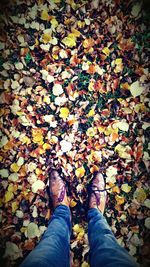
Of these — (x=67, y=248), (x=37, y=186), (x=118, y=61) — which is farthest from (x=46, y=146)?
(x=118, y=61)

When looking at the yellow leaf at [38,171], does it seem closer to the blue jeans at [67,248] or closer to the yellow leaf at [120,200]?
the blue jeans at [67,248]

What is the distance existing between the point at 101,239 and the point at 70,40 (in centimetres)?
130

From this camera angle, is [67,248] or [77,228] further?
[77,228]

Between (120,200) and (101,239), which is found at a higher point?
(120,200)

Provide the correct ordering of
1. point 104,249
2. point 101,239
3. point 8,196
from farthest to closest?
point 8,196, point 101,239, point 104,249

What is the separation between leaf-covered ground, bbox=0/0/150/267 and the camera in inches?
64.2

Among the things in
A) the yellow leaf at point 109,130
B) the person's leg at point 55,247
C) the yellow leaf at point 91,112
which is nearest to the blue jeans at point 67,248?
the person's leg at point 55,247

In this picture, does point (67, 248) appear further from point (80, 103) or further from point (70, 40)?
point (70, 40)

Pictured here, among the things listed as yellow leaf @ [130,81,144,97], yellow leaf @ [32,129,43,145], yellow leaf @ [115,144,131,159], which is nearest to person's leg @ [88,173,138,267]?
yellow leaf @ [115,144,131,159]

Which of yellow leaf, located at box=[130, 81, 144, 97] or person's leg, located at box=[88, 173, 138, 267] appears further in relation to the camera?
yellow leaf, located at box=[130, 81, 144, 97]

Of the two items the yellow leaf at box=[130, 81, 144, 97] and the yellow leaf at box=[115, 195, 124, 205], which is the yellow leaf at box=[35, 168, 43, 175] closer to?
the yellow leaf at box=[115, 195, 124, 205]

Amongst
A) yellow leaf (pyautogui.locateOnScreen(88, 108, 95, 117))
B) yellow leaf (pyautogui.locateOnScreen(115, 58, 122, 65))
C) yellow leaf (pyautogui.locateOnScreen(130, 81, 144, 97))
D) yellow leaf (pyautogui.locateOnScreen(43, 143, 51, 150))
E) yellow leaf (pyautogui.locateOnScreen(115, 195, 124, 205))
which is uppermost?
yellow leaf (pyautogui.locateOnScreen(115, 58, 122, 65))

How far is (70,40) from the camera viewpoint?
1.66 m

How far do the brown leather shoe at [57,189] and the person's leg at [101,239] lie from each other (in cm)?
19
